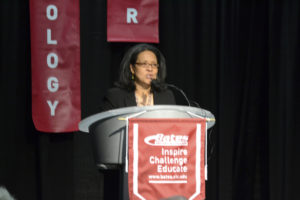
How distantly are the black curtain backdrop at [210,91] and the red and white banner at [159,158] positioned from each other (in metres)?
1.20

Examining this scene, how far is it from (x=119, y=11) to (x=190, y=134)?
4.61 feet

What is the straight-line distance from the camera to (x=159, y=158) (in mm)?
1300

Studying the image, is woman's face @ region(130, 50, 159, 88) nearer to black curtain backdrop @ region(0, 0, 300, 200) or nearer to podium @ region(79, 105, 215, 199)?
podium @ region(79, 105, 215, 199)

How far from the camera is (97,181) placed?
245 cm

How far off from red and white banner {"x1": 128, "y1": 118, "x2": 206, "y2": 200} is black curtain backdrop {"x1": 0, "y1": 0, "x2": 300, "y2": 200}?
1.20 metres

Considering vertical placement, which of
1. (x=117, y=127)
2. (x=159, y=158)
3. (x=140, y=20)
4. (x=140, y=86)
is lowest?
(x=159, y=158)

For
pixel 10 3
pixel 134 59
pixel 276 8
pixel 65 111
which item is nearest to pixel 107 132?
pixel 134 59

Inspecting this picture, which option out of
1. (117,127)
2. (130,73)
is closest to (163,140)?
(117,127)

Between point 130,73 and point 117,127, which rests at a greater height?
point 130,73

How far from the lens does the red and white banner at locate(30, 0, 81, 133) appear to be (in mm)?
Answer: 2312

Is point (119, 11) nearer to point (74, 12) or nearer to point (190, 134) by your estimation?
point (74, 12)

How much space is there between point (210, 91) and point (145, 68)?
3.37 ft

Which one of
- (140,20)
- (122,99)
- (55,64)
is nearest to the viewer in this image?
(122,99)

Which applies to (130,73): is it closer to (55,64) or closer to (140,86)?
(140,86)
